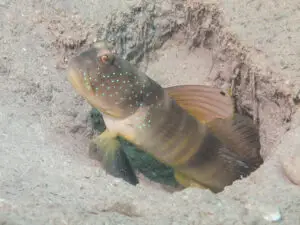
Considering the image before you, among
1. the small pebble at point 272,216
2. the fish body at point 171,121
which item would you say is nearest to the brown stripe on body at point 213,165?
the fish body at point 171,121

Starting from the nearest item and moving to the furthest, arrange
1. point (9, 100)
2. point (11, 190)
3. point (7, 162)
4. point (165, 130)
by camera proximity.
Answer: point (11, 190) < point (7, 162) < point (9, 100) < point (165, 130)

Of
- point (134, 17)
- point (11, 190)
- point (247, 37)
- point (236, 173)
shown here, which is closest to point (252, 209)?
point (11, 190)

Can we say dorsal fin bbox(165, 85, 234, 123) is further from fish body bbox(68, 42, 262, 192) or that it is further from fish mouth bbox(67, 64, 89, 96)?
fish mouth bbox(67, 64, 89, 96)

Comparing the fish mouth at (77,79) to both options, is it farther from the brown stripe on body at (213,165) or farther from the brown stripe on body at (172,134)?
the brown stripe on body at (213,165)

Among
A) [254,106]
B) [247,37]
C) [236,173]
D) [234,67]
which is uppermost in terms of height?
[247,37]

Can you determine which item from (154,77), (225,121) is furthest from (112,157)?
(154,77)

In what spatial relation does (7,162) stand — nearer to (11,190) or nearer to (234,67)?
(11,190)
